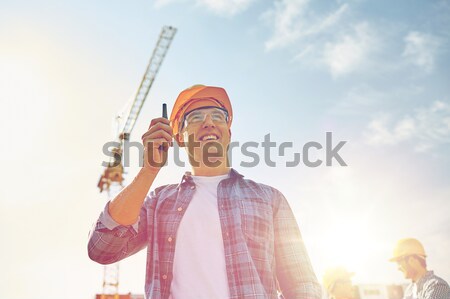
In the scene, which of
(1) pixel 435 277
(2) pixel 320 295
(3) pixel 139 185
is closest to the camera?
(3) pixel 139 185

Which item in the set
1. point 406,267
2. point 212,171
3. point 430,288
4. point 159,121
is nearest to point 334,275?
point 406,267

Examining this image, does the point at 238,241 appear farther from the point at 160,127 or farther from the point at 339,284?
the point at 339,284

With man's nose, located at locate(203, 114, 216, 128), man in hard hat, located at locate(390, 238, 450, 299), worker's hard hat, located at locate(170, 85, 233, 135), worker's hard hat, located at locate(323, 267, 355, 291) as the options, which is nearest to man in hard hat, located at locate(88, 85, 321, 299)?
man's nose, located at locate(203, 114, 216, 128)

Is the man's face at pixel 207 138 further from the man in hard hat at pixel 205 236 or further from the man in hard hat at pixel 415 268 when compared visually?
the man in hard hat at pixel 415 268

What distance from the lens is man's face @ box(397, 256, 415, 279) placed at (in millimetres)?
8273

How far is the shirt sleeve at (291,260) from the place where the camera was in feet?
8.86

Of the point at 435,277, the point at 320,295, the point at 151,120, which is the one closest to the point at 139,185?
the point at 151,120

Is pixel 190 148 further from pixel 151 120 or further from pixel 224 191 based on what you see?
pixel 151 120

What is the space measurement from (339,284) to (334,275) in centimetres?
21

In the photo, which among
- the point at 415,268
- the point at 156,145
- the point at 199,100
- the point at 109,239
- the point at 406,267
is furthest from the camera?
the point at 406,267

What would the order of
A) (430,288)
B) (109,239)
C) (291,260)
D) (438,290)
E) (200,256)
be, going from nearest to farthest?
1. (109,239)
2. (200,256)
3. (291,260)
4. (438,290)
5. (430,288)

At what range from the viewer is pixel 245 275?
8.39ft

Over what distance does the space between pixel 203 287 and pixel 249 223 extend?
1.75 ft

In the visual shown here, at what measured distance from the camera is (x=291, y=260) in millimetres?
2832
